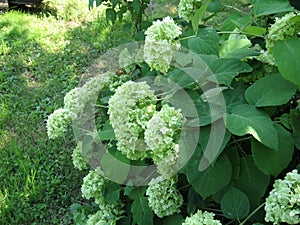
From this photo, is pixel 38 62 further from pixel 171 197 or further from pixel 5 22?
pixel 171 197

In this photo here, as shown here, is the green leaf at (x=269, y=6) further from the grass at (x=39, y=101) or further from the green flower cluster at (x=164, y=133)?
the grass at (x=39, y=101)

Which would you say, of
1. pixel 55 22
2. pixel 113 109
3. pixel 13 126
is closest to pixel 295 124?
pixel 113 109

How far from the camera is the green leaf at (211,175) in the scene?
1.36 m

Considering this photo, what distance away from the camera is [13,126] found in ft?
10.9

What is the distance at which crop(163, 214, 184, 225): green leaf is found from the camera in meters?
1.65

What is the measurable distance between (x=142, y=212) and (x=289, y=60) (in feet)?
2.79

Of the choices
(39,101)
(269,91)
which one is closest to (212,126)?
(269,91)

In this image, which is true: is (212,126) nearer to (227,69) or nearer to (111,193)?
(227,69)

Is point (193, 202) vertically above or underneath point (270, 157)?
underneath

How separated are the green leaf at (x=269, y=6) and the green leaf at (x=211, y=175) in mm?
483

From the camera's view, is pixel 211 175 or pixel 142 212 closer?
pixel 211 175

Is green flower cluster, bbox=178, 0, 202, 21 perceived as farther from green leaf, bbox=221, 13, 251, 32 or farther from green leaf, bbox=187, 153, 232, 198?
green leaf, bbox=187, 153, 232, 198

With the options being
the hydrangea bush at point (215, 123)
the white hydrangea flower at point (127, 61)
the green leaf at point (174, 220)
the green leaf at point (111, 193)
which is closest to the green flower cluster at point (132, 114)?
the hydrangea bush at point (215, 123)

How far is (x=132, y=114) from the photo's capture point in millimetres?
1306
